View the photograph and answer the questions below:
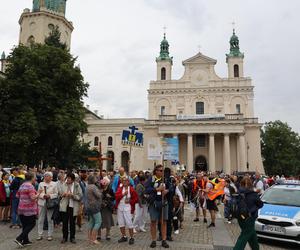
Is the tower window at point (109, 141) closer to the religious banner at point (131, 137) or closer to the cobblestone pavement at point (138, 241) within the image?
the religious banner at point (131, 137)

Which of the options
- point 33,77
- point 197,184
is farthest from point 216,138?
point 197,184

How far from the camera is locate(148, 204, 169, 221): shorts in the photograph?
8375 mm

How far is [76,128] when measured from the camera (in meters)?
25.5

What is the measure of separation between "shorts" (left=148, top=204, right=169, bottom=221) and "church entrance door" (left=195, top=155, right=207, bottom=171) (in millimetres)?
45672

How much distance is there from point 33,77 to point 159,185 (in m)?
18.7

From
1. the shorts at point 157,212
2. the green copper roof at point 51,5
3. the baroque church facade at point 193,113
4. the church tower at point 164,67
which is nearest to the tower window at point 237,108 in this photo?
the baroque church facade at point 193,113

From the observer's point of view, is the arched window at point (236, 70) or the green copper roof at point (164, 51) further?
the green copper roof at point (164, 51)

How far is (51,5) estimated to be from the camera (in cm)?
5431

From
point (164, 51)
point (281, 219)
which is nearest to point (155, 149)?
point (281, 219)

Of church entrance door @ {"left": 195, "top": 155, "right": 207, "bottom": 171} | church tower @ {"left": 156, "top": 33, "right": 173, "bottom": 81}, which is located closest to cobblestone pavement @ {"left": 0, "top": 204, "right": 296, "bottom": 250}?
church entrance door @ {"left": 195, "top": 155, "right": 207, "bottom": 171}

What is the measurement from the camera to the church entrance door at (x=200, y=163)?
176 ft

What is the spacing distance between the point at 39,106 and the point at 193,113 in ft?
119

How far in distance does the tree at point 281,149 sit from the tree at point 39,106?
1867 inches

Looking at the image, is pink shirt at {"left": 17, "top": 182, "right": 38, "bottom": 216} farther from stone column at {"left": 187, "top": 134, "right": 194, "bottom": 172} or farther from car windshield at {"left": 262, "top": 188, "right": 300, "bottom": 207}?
stone column at {"left": 187, "top": 134, "right": 194, "bottom": 172}
